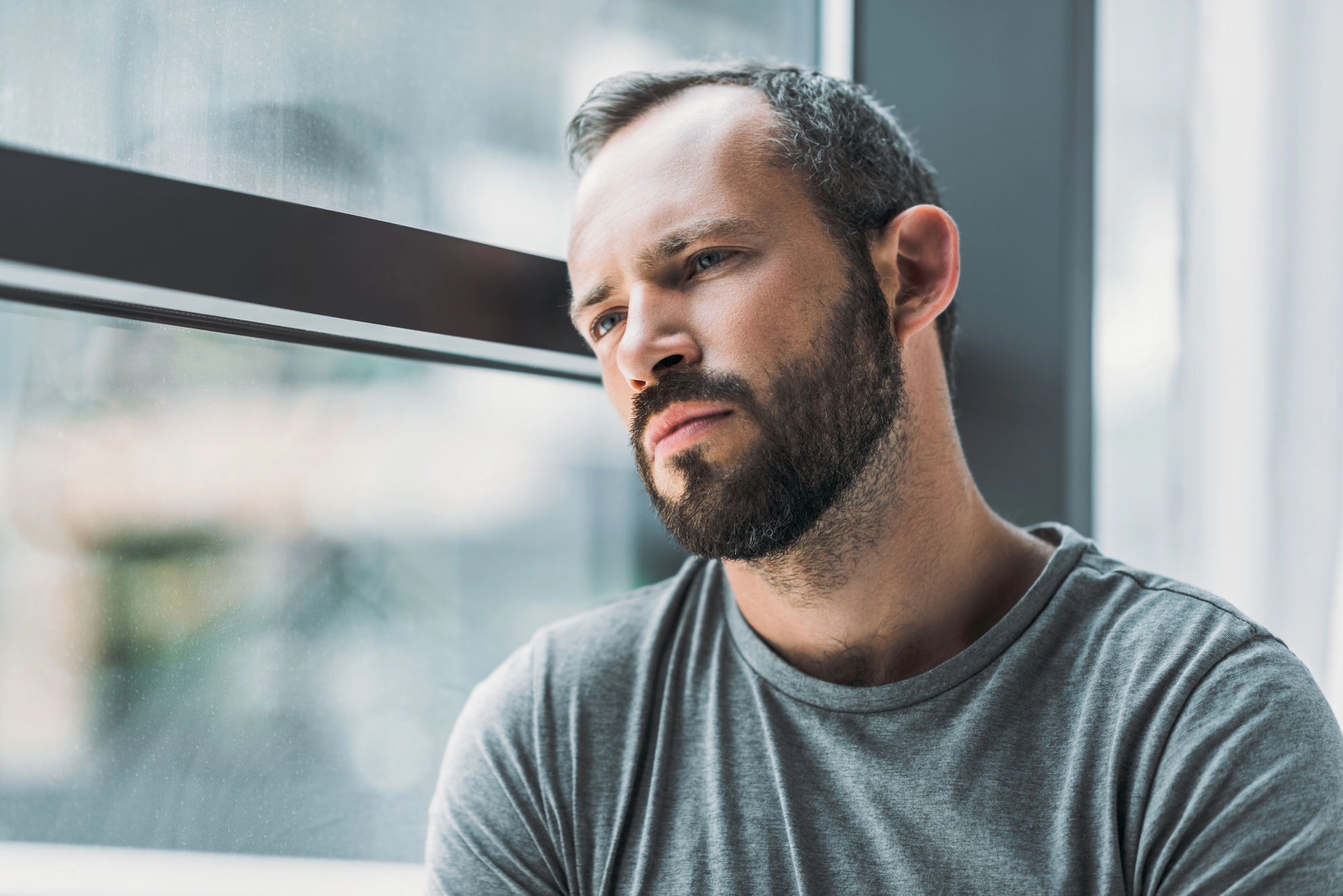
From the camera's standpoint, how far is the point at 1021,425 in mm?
1559

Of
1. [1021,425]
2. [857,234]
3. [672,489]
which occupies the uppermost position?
[857,234]

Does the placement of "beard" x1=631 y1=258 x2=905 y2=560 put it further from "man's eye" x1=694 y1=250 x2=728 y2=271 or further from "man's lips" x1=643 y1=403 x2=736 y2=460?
"man's eye" x1=694 y1=250 x2=728 y2=271

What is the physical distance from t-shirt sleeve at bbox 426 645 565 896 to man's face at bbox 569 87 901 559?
0.31 metres

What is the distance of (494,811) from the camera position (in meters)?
1.04

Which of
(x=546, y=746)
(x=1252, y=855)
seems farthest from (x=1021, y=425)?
(x=546, y=746)

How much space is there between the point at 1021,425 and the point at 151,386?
4.21ft

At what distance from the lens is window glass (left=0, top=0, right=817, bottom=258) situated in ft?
2.92

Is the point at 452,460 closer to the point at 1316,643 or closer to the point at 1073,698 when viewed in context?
the point at 1073,698

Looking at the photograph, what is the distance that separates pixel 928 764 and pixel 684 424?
44cm

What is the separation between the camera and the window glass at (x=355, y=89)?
0.89 meters

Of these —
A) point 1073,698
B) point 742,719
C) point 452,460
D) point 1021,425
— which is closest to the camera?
point 1073,698

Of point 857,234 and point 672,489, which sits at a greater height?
point 857,234

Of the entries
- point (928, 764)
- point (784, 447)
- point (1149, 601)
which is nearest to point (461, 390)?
point (784, 447)

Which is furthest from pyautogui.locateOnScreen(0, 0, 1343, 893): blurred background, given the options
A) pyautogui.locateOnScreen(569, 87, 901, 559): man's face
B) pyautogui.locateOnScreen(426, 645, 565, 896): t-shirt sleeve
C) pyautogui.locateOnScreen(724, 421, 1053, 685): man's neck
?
pyautogui.locateOnScreen(724, 421, 1053, 685): man's neck
